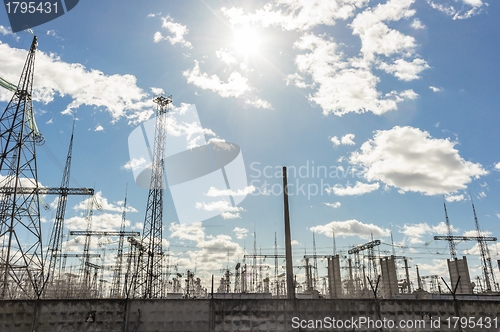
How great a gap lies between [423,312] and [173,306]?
41.9 ft

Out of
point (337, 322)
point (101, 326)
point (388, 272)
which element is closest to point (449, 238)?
point (388, 272)

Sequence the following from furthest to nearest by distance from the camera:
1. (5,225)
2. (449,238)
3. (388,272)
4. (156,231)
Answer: (449,238), (388,272), (156,231), (5,225)

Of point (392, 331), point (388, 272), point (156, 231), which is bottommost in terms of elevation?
point (392, 331)

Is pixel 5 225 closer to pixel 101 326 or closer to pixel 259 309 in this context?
pixel 101 326

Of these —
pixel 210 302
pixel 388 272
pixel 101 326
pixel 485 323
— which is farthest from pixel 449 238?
pixel 101 326

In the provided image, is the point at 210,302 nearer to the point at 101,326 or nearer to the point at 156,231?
the point at 101,326

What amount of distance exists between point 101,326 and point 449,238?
195ft

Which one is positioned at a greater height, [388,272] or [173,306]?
[388,272]

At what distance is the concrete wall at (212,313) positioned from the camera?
15.6 metres

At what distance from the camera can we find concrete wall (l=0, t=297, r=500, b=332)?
1562cm

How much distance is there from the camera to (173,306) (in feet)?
54.1

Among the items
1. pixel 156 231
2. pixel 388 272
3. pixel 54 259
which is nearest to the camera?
pixel 156 231

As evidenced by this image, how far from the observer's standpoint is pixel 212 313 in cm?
1667

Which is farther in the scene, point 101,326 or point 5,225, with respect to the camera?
point 5,225
